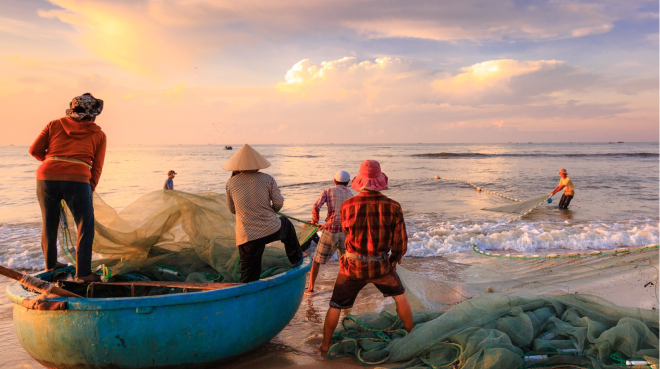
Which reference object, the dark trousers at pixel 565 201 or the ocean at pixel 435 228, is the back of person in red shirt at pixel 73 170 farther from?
the dark trousers at pixel 565 201

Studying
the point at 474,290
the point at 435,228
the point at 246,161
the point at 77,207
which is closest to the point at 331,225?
the point at 246,161

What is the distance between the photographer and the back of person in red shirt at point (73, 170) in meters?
3.51

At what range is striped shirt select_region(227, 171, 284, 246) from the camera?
3740 mm

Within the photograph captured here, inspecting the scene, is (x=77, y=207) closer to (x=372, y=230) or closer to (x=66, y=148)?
(x=66, y=148)

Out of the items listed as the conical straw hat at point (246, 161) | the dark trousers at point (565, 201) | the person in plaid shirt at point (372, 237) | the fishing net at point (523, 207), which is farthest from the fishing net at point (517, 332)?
the dark trousers at point (565, 201)

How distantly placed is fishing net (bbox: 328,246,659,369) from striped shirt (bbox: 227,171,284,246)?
3.76 feet

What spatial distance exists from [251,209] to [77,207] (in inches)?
55.6

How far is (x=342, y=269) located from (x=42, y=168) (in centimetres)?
258

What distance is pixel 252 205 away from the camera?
148 inches

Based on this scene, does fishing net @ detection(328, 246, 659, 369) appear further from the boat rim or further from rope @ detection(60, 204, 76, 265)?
rope @ detection(60, 204, 76, 265)

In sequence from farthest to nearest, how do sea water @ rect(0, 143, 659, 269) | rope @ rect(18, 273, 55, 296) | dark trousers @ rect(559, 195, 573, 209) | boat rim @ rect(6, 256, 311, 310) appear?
dark trousers @ rect(559, 195, 573, 209) < sea water @ rect(0, 143, 659, 269) < rope @ rect(18, 273, 55, 296) < boat rim @ rect(6, 256, 311, 310)

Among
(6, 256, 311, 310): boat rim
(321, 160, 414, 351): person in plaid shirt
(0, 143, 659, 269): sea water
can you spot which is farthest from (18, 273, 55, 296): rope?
(0, 143, 659, 269): sea water

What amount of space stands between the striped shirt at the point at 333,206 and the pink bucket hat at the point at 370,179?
1.67 m

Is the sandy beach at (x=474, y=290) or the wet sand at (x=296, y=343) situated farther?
the sandy beach at (x=474, y=290)
